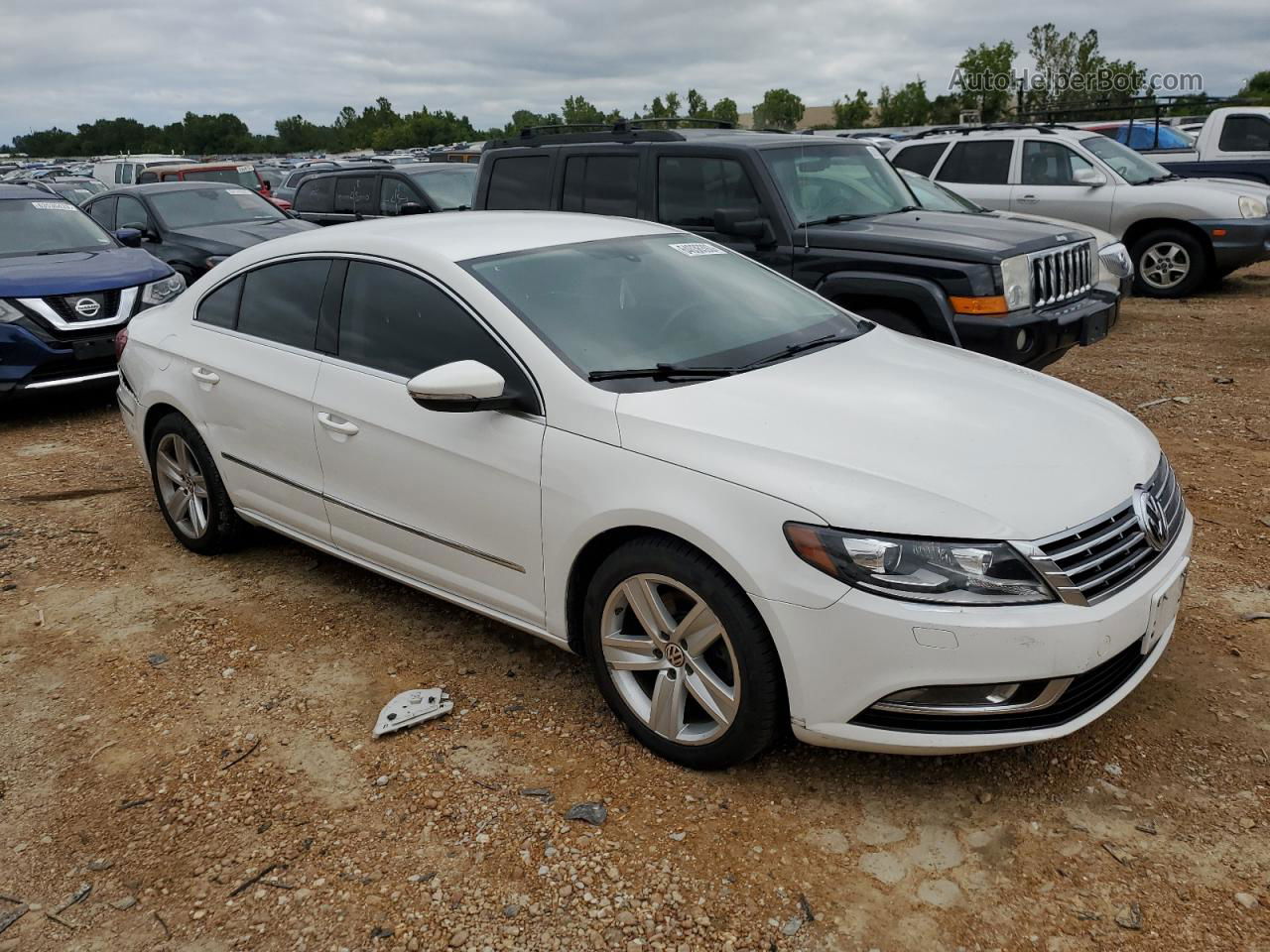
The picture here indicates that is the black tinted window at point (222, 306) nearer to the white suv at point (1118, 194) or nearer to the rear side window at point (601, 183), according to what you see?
the rear side window at point (601, 183)

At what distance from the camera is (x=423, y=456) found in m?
3.60

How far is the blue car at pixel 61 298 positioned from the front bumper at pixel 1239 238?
384 inches

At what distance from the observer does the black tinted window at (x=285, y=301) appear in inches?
165

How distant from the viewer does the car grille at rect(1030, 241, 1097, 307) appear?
6.22 m

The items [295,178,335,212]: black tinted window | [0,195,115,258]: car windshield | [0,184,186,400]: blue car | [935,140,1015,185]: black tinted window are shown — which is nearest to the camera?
[0,184,186,400]: blue car

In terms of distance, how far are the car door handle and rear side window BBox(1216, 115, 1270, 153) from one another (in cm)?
1370

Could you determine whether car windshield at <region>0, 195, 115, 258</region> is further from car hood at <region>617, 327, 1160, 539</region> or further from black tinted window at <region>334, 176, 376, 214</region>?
car hood at <region>617, 327, 1160, 539</region>

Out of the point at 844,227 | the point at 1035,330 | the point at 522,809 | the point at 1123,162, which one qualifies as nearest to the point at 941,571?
the point at 522,809

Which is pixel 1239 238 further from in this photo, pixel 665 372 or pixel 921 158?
pixel 665 372

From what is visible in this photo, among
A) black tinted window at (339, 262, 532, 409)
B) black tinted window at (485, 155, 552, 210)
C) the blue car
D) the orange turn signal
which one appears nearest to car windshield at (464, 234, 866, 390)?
black tinted window at (339, 262, 532, 409)

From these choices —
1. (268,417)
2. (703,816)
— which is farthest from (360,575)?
(703,816)

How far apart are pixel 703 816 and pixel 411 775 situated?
91 cm

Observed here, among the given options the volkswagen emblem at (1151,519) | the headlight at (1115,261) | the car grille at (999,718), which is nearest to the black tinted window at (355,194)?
the headlight at (1115,261)

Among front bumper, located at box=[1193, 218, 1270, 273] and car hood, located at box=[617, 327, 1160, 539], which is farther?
front bumper, located at box=[1193, 218, 1270, 273]
